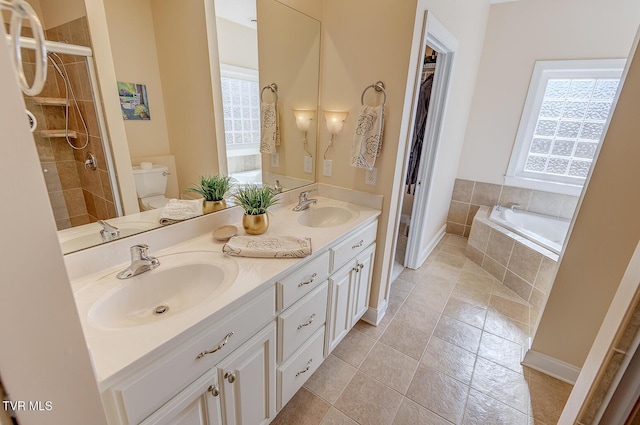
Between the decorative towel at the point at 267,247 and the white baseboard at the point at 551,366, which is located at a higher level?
the decorative towel at the point at 267,247

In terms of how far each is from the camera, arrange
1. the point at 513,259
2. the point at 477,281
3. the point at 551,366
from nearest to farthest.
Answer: the point at 551,366 < the point at 513,259 < the point at 477,281

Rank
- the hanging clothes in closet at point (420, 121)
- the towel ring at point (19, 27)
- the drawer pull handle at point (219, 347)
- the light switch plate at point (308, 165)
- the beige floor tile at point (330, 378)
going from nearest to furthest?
1. the towel ring at point (19, 27)
2. the drawer pull handle at point (219, 347)
3. the beige floor tile at point (330, 378)
4. the light switch plate at point (308, 165)
5. the hanging clothes in closet at point (420, 121)

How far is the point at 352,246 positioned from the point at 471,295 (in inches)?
63.8

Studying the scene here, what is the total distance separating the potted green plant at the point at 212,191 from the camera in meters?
1.40

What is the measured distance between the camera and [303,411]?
1497 mm

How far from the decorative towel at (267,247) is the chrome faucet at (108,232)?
1.33 ft

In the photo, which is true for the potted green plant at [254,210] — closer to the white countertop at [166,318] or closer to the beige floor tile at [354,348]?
the white countertop at [166,318]

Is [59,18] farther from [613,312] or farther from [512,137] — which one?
[512,137]

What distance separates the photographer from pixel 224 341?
0.94 metres

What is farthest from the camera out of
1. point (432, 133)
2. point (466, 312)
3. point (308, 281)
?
point (432, 133)

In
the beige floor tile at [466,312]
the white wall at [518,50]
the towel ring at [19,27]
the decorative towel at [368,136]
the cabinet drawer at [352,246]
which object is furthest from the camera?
the white wall at [518,50]

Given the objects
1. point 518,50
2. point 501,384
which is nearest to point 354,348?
point 501,384

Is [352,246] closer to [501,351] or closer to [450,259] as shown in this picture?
[501,351]

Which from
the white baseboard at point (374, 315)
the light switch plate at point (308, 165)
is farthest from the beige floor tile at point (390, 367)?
the light switch plate at point (308, 165)
